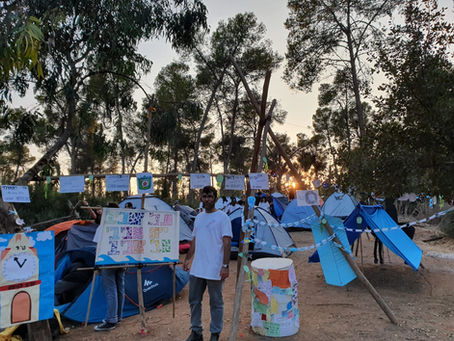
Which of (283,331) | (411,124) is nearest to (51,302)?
(283,331)

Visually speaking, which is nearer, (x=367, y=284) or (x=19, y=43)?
(x=19, y=43)

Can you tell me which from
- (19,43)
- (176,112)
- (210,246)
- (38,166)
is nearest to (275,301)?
(210,246)

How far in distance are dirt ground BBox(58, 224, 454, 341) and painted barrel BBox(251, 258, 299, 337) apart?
0.43 feet

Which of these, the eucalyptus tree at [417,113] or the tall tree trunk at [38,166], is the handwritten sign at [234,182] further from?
the tall tree trunk at [38,166]

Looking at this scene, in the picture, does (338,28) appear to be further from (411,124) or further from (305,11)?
(411,124)

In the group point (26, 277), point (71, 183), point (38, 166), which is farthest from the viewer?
point (38, 166)

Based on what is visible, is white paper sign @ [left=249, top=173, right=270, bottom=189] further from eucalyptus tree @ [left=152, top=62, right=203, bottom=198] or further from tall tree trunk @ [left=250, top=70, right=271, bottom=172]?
eucalyptus tree @ [left=152, top=62, right=203, bottom=198]

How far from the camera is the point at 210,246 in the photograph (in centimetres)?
331

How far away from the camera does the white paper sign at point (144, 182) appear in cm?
486

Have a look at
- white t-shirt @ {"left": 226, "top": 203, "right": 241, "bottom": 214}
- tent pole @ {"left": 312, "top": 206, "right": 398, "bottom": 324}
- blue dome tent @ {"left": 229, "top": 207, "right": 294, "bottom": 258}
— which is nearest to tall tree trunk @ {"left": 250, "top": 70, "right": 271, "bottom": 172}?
tent pole @ {"left": 312, "top": 206, "right": 398, "bottom": 324}

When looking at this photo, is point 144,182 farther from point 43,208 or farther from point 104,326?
point 43,208

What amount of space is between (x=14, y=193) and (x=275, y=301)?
10.9 ft

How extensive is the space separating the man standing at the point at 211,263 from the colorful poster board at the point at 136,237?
101 cm

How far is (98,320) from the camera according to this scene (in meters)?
4.39
